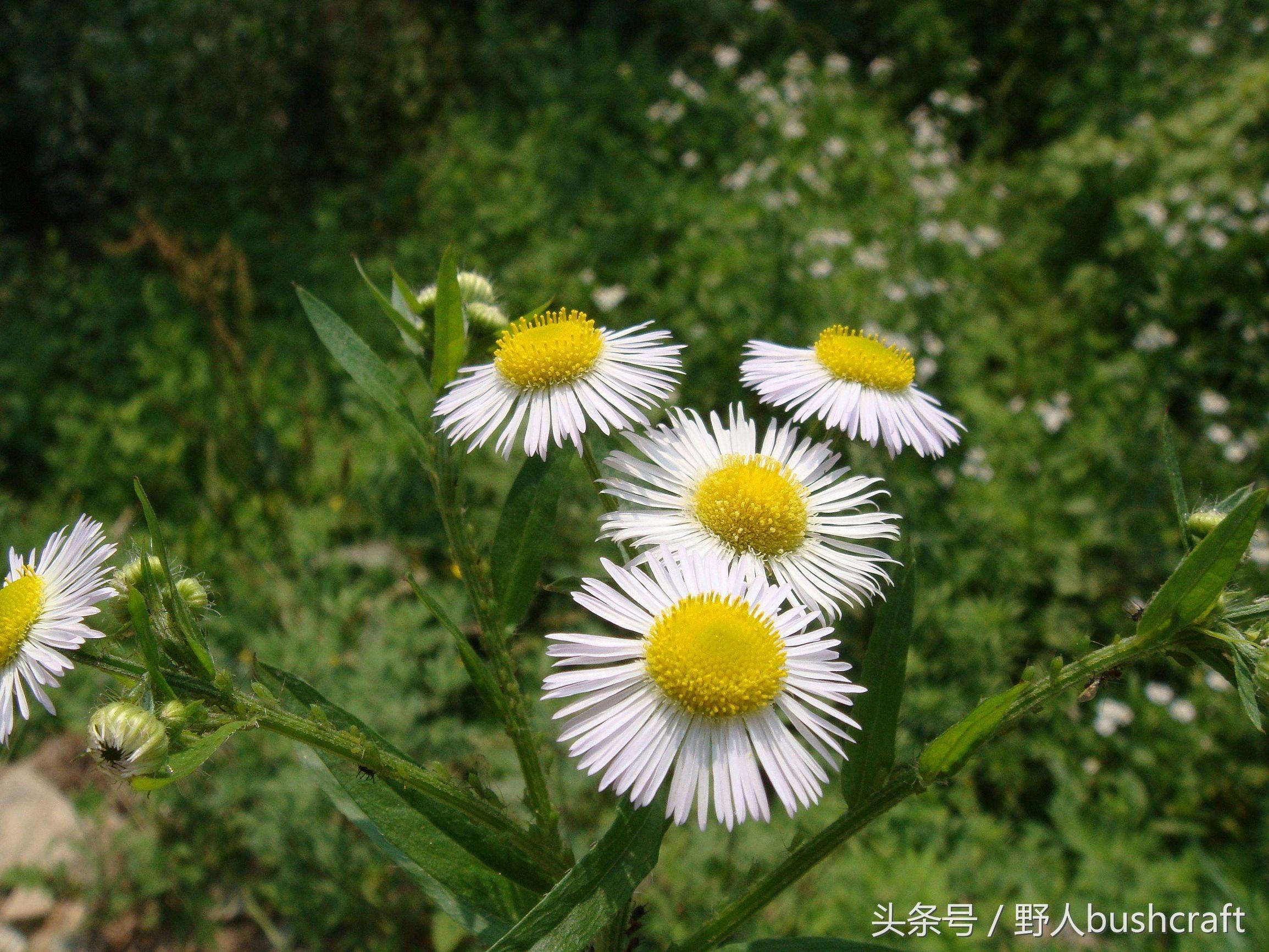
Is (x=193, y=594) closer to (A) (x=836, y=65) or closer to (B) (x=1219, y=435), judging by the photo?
(B) (x=1219, y=435)

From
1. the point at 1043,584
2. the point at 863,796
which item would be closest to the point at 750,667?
the point at 863,796

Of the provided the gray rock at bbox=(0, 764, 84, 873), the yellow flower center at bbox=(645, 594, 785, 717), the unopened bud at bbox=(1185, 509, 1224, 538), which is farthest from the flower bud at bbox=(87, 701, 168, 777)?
the gray rock at bbox=(0, 764, 84, 873)

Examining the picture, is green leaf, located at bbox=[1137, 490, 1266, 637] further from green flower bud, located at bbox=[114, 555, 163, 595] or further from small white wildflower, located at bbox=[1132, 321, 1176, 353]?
small white wildflower, located at bbox=[1132, 321, 1176, 353]

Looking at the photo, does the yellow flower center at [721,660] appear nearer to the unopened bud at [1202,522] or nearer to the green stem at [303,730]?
the green stem at [303,730]

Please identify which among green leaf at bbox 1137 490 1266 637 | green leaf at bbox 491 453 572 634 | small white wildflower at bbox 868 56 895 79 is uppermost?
small white wildflower at bbox 868 56 895 79

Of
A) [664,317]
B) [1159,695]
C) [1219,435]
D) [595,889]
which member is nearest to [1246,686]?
[595,889]

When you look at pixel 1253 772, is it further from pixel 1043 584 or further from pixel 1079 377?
pixel 1079 377
